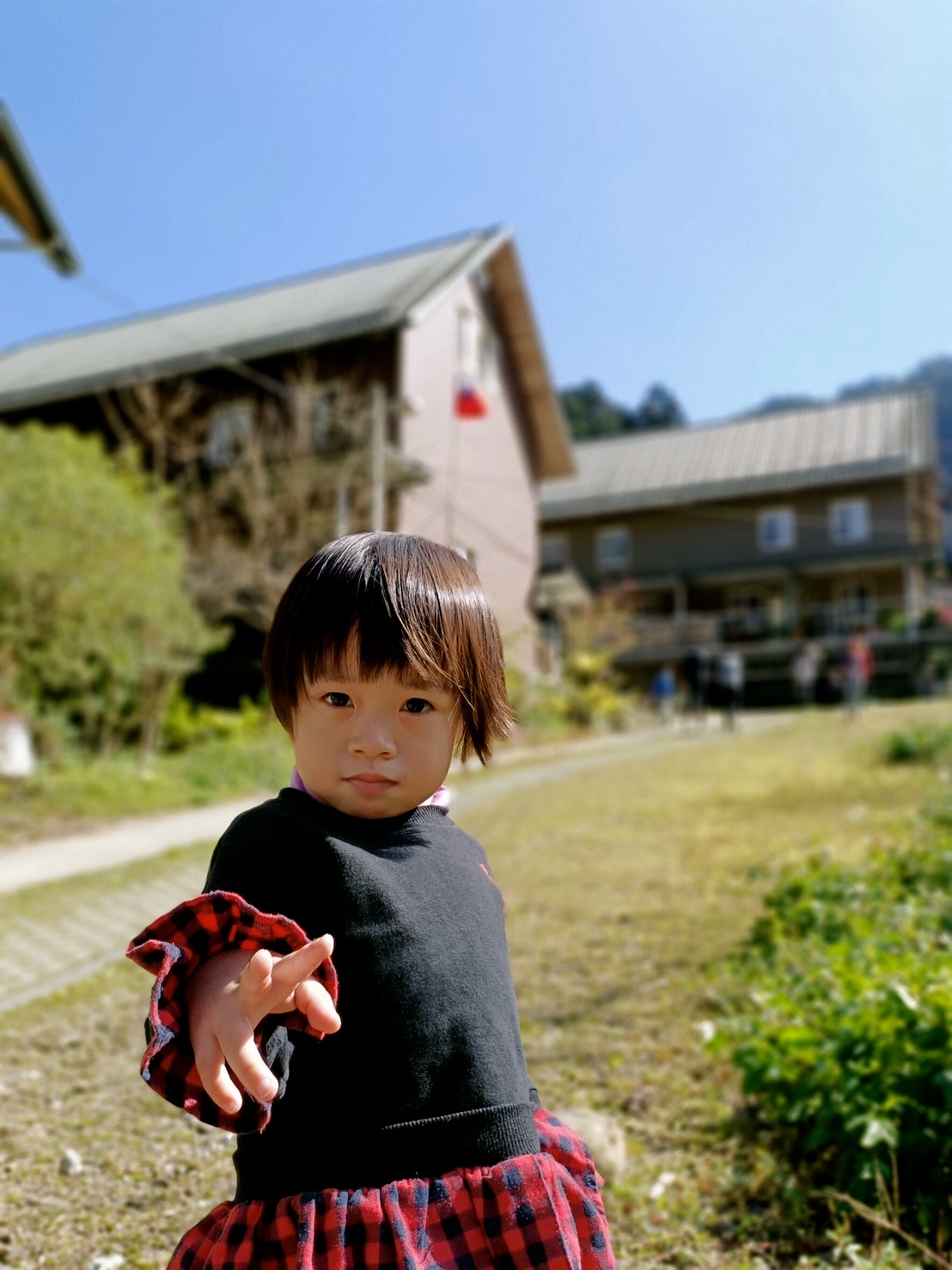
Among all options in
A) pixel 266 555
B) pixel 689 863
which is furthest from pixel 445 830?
pixel 266 555

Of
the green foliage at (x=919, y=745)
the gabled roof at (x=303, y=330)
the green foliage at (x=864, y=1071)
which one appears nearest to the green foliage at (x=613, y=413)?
the gabled roof at (x=303, y=330)

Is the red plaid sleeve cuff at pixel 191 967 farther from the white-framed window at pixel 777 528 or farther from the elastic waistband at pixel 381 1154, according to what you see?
the white-framed window at pixel 777 528

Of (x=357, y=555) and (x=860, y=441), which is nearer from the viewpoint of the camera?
(x=357, y=555)

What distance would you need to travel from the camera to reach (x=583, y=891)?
19.3 ft

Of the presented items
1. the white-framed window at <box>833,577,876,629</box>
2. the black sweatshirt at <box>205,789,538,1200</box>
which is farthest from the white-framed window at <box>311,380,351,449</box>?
the white-framed window at <box>833,577,876,629</box>

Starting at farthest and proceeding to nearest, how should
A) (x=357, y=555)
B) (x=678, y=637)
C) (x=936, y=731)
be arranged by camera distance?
(x=678, y=637) < (x=936, y=731) < (x=357, y=555)

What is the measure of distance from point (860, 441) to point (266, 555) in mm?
21416

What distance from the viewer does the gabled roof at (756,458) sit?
2961 centimetres

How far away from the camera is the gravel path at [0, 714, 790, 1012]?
185 inches

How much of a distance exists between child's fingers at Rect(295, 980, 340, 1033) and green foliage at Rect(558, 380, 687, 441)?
56.4m

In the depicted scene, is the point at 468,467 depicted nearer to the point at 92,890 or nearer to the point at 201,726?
the point at 201,726

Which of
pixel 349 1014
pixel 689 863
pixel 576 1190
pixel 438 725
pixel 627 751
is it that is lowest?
pixel 627 751

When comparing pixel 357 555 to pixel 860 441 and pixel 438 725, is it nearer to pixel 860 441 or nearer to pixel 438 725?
pixel 438 725

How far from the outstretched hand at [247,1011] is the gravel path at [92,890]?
3330 millimetres
